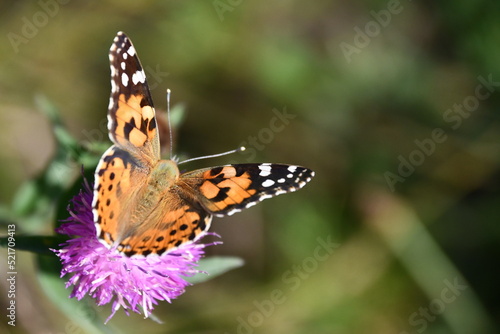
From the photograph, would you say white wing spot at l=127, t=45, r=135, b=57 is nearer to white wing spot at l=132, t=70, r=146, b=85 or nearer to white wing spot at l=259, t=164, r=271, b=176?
white wing spot at l=132, t=70, r=146, b=85

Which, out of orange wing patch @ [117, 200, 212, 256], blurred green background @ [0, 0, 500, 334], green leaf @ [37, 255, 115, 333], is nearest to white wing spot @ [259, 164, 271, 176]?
orange wing patch @ [117, 200, 212, 256]

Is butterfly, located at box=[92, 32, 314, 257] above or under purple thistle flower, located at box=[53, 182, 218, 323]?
above

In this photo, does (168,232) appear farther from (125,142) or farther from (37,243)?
(37,243)

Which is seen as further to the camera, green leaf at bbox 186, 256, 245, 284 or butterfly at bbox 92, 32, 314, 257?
green leaf at bbox 186, 256, 245, 284

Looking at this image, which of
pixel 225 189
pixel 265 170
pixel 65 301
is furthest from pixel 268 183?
pixel 65 301

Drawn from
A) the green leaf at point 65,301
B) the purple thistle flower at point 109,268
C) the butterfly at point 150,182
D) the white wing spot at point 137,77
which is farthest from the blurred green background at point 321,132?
the white wing spot at point 137,77

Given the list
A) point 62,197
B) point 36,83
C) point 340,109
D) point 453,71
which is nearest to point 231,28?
point 340,109
